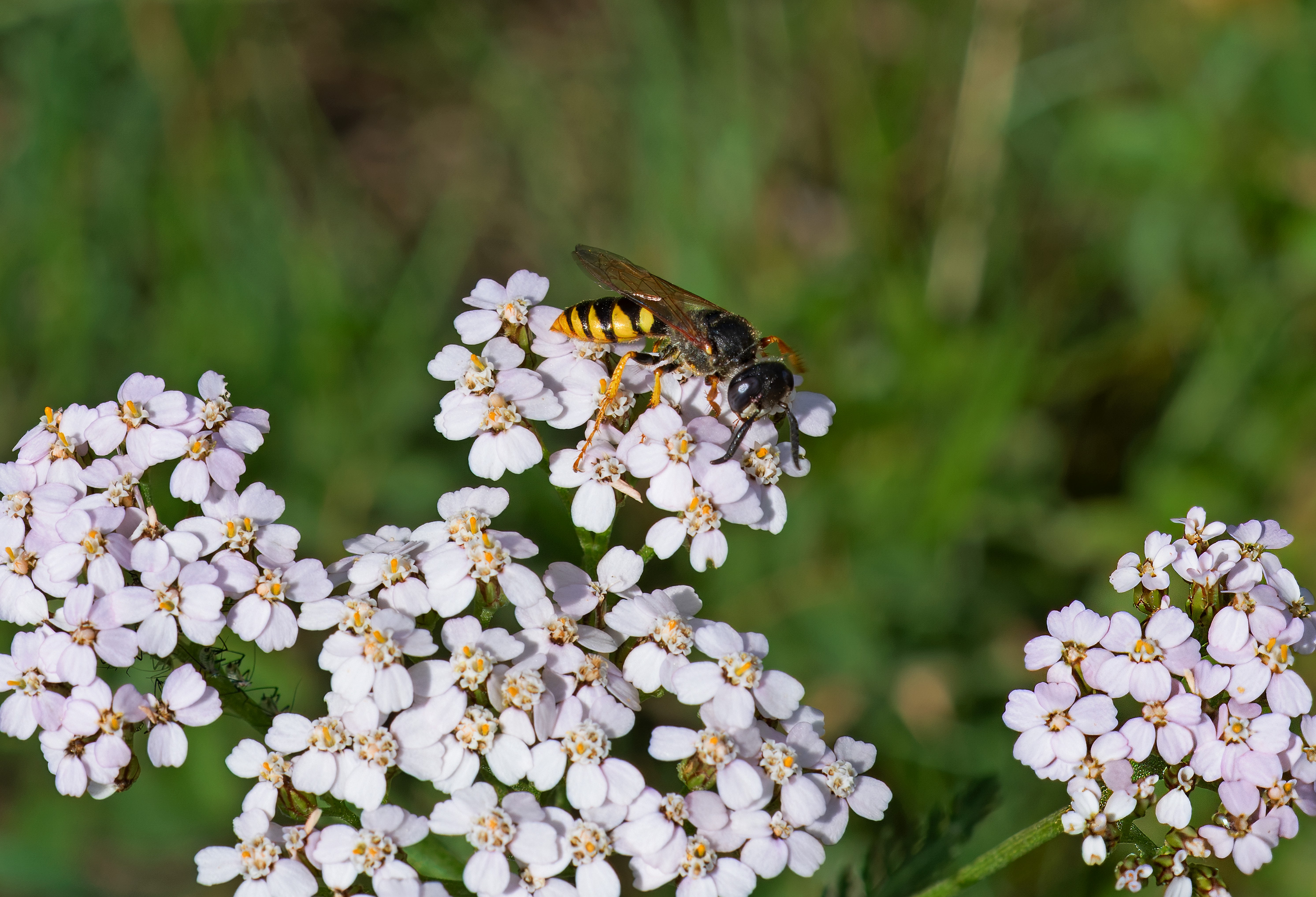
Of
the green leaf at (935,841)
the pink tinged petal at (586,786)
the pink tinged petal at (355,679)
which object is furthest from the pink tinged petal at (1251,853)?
the pink tinged petal at (355,679)

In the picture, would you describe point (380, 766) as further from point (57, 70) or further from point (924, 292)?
point (57, 70)

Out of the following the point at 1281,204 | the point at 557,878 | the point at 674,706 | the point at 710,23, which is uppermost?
the point at 710,23

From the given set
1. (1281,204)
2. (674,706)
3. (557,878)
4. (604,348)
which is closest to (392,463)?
(674,706)

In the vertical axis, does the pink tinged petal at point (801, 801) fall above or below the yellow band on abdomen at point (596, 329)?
below

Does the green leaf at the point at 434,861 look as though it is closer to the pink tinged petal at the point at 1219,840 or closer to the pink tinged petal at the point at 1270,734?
the pink tinged petal at the point at 1219,840

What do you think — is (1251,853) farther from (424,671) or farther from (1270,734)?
(424,671)
